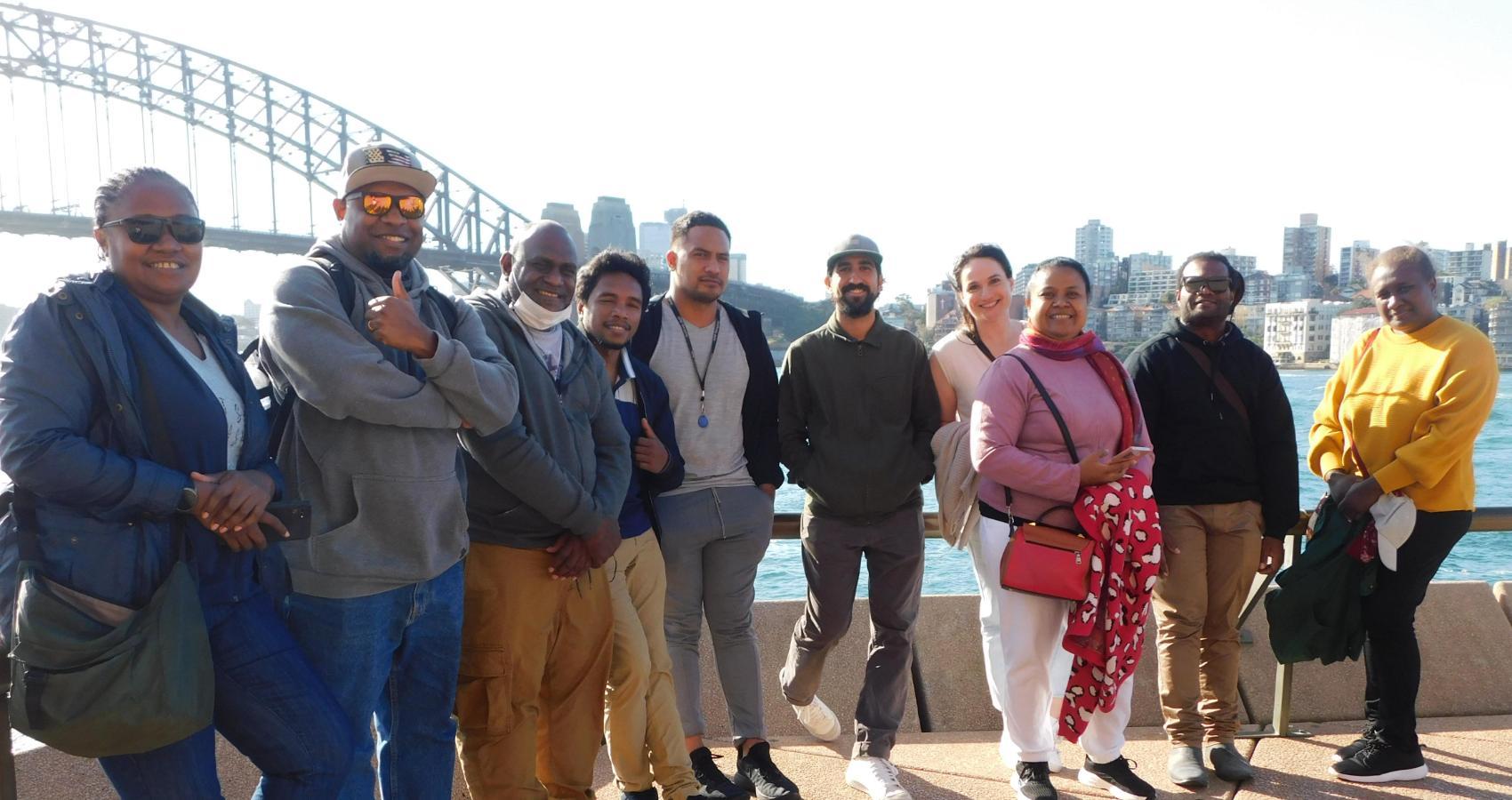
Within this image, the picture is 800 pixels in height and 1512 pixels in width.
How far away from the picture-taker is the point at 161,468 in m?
1.83

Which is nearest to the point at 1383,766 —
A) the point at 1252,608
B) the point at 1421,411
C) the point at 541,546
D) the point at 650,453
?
the point at 1252,608

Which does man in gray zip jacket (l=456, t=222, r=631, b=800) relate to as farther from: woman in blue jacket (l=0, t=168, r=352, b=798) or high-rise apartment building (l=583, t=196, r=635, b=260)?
high-rise apartment building (l=583, t=196, r=635, b=260)

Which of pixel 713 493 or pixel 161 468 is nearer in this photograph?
pixel 161 468

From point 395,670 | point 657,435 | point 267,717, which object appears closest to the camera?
point 267,717

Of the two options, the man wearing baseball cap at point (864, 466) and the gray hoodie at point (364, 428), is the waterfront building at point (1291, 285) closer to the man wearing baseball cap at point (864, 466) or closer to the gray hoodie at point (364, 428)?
the man wearing baseball cap at point (864, 466)

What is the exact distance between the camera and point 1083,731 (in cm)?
298

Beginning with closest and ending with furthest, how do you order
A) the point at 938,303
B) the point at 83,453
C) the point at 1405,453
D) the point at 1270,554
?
the point at 83,453
the point at 1405,453
the point at 1270,554
the point at 938,303

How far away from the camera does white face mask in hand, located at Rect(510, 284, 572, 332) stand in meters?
2.62

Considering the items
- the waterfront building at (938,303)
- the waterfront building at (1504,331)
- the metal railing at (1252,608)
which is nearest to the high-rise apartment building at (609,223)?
the waterfront building at (1504,331)

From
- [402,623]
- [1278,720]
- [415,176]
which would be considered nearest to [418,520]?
[402,623]

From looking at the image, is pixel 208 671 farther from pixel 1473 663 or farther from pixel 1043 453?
pixel 1473 663

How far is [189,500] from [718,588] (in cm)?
156

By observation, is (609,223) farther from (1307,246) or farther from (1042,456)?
(1307,246)

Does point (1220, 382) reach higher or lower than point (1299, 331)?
higher
